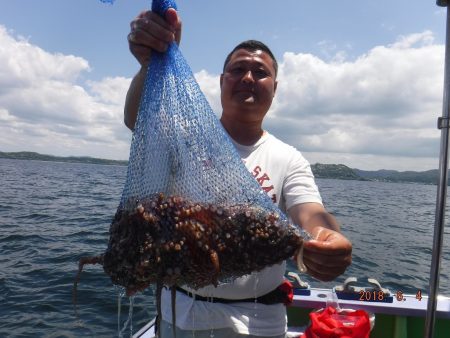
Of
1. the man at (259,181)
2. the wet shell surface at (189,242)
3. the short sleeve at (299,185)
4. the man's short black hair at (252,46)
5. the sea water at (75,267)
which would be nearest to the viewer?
the wet shell surface at (189,242)

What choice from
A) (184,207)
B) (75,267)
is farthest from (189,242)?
(75,267)

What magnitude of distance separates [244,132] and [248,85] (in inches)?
18.6

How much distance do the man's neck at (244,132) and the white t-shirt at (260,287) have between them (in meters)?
0.11

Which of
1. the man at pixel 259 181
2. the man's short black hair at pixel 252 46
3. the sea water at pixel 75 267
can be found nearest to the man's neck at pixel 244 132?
the man at pixel 259 181

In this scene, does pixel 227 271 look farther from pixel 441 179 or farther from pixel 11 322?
pixel 11 322

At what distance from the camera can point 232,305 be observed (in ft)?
9.50

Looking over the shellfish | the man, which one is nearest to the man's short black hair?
the man

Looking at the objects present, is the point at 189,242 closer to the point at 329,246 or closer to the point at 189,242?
the point at 189,242

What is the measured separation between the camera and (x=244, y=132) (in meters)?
3.48

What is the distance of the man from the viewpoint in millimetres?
2430

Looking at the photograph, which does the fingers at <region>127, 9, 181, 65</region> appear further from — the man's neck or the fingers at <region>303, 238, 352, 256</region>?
the fingers at <region>303, 238, 352, 256</region>

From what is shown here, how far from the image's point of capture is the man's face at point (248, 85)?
3.25 m

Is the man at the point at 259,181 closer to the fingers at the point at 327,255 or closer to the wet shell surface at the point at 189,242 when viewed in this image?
the fingers at the point at 327,255

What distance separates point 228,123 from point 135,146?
4.48 ft
